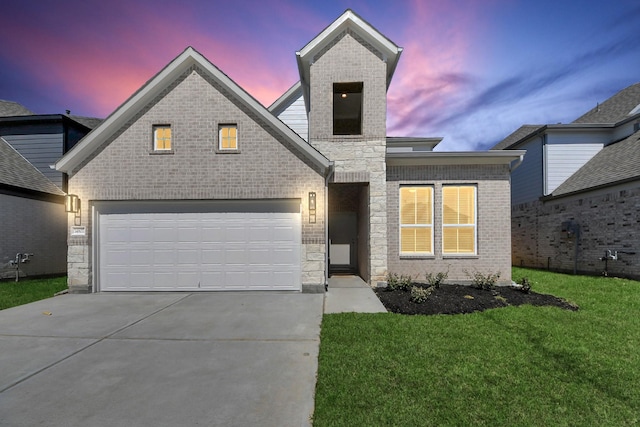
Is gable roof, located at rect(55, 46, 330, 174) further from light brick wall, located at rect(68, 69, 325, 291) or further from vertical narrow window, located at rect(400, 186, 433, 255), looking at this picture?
vertical narrow window, located at rect(400, 186, 433, 255)

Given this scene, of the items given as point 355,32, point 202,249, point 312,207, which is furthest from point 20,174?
point 355,32

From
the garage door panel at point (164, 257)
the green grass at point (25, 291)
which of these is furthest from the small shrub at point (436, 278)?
the green grass at point (25, 291)

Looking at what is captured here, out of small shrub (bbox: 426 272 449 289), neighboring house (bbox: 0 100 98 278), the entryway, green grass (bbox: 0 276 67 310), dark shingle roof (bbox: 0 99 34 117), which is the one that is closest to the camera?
green grass (bbox: 0 276 67 310)

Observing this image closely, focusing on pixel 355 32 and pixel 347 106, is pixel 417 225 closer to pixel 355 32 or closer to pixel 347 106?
pixel 347 106

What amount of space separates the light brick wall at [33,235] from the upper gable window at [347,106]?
12572 mm

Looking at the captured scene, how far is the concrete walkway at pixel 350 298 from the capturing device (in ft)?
21.7

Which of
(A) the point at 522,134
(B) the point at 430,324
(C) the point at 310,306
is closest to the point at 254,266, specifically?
(C) the point at 310,306

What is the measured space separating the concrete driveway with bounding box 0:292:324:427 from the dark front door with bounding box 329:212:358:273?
5510 millimetres

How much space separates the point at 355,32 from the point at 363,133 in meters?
3.05

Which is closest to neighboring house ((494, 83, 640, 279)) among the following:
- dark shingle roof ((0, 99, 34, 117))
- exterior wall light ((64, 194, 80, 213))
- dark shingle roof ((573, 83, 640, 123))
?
dark shingle roof ((573, 83, 640, 123))

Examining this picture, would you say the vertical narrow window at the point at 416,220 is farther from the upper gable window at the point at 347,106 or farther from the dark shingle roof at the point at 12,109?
the dark shingle roof at the point at 12,109

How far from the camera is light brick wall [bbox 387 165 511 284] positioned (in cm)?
931

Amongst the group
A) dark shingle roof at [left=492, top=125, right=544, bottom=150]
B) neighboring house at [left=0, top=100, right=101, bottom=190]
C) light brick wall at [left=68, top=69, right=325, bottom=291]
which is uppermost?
dark shingle roof at [left=492, top=125, right=544, bottom=150]

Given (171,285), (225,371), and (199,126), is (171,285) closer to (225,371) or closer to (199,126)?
(199,126)
